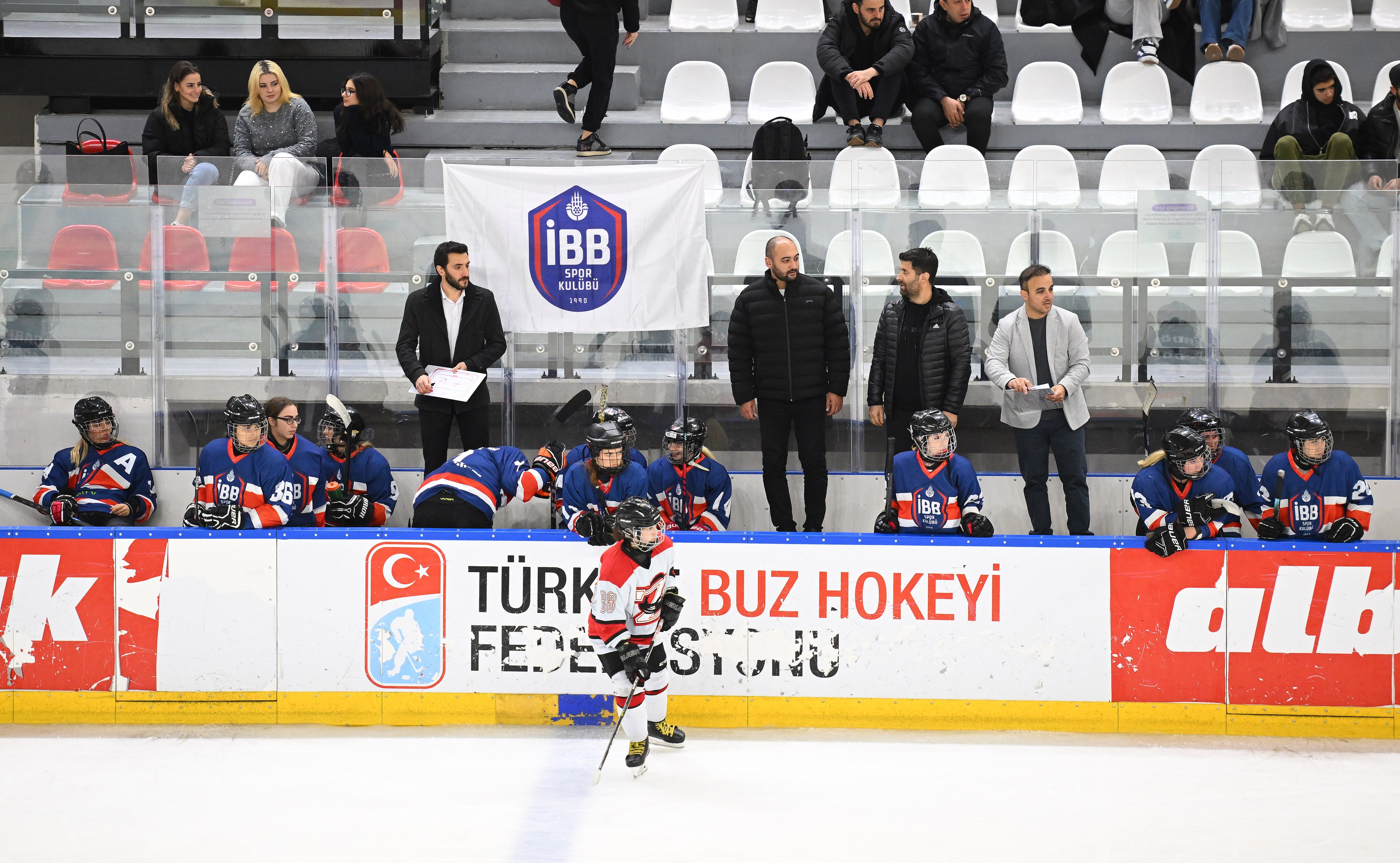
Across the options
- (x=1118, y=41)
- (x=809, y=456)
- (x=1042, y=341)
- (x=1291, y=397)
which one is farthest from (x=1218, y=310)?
(x=1118, y=41)

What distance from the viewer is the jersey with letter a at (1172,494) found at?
643 centimetres

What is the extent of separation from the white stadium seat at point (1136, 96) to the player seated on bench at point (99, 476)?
777 cm

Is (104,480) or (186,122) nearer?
(104,480)

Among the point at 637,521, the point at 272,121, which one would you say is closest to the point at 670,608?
the point at 637,521

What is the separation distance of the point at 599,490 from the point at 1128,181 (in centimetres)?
341

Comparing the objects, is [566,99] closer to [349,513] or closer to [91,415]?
[349,513]

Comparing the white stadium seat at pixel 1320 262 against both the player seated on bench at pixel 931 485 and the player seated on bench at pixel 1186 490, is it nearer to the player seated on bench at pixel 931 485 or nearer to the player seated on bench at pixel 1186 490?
the player seated on bench at pixel 1186 490

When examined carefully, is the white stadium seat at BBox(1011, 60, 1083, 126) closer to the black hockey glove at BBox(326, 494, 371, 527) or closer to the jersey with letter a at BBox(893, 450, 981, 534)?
the jersey with letter a at BBox(893, 450, 981, 534)

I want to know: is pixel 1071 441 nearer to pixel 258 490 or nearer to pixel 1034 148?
pixel 1034 148

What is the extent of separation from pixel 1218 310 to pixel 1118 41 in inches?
196

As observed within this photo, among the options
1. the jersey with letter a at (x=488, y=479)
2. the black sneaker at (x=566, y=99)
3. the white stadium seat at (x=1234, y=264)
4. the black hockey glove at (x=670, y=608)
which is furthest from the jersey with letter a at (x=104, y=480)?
the white stadium seat at (x=1234, y=264)

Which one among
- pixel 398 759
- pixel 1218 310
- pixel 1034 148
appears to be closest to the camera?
pixel 398 759

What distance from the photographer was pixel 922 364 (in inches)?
276

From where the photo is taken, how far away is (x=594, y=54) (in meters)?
A: 9.52
